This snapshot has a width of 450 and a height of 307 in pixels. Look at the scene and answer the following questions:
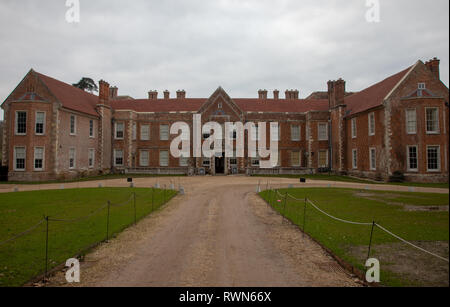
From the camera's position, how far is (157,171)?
126 ft

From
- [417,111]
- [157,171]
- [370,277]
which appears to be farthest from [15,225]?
[417,111]

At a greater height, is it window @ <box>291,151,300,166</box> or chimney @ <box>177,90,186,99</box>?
chimney @ <box>177,90,186,99</box>

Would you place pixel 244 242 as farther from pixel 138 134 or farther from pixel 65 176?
pixel 138 134

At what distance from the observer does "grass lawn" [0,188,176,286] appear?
7078mm

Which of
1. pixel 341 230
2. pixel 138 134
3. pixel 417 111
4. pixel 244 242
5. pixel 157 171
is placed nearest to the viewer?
pixel 244 242

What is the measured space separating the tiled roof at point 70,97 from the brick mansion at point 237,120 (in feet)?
0.54

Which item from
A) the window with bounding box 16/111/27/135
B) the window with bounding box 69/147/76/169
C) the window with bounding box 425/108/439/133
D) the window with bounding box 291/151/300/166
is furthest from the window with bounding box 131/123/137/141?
the window with bounding box 425/108/439/133

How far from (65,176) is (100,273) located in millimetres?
28088

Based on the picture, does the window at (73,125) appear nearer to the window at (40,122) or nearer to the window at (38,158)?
the window at (40,122)

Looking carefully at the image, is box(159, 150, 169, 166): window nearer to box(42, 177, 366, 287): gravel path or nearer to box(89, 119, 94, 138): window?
box(89, 119, 94, 138): window

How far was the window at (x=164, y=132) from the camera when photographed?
40938 millimetres

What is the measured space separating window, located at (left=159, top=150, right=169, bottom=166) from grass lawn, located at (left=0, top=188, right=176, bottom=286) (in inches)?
838

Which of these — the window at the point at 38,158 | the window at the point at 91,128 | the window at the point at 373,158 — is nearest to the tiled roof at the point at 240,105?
the window at the point at 91,128

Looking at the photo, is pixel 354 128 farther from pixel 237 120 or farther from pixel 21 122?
pixel 21 122
